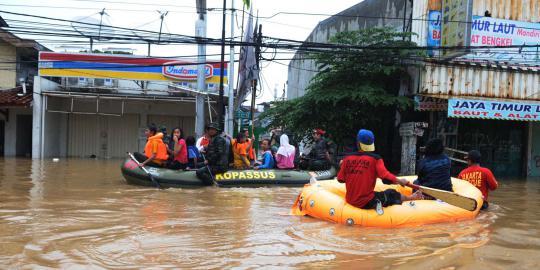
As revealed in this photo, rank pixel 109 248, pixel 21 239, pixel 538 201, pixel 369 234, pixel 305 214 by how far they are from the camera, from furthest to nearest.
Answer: pixel 538 201 < pixel 305 214 < pixel 369 234 < pixel 21 239 < pixel 109 248

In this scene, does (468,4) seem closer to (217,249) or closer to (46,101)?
(217,249)

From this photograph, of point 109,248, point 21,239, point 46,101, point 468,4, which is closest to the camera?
point 109,248

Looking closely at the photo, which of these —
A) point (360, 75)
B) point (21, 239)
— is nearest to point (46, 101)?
point (360, 75)

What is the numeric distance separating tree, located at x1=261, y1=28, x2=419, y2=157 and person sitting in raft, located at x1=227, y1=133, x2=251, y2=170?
4.50m

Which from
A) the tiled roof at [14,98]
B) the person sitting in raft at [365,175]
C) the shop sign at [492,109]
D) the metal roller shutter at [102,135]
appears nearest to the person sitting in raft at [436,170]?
the person sitting in raft at [365,175]

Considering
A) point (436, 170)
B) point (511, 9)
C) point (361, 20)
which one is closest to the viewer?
point (436, 170)

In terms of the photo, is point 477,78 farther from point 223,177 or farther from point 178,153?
point 178,153

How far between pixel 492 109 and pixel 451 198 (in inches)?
371

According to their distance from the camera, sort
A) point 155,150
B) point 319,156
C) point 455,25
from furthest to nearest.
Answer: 1. point 455,25
2. point 319,156
3. point 155,150

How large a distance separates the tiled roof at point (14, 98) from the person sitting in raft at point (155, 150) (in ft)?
33.6

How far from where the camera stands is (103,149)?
72.0ft

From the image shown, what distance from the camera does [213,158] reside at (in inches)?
403

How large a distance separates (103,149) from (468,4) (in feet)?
53.1

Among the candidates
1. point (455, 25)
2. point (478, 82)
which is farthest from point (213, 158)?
point (478, 82)
